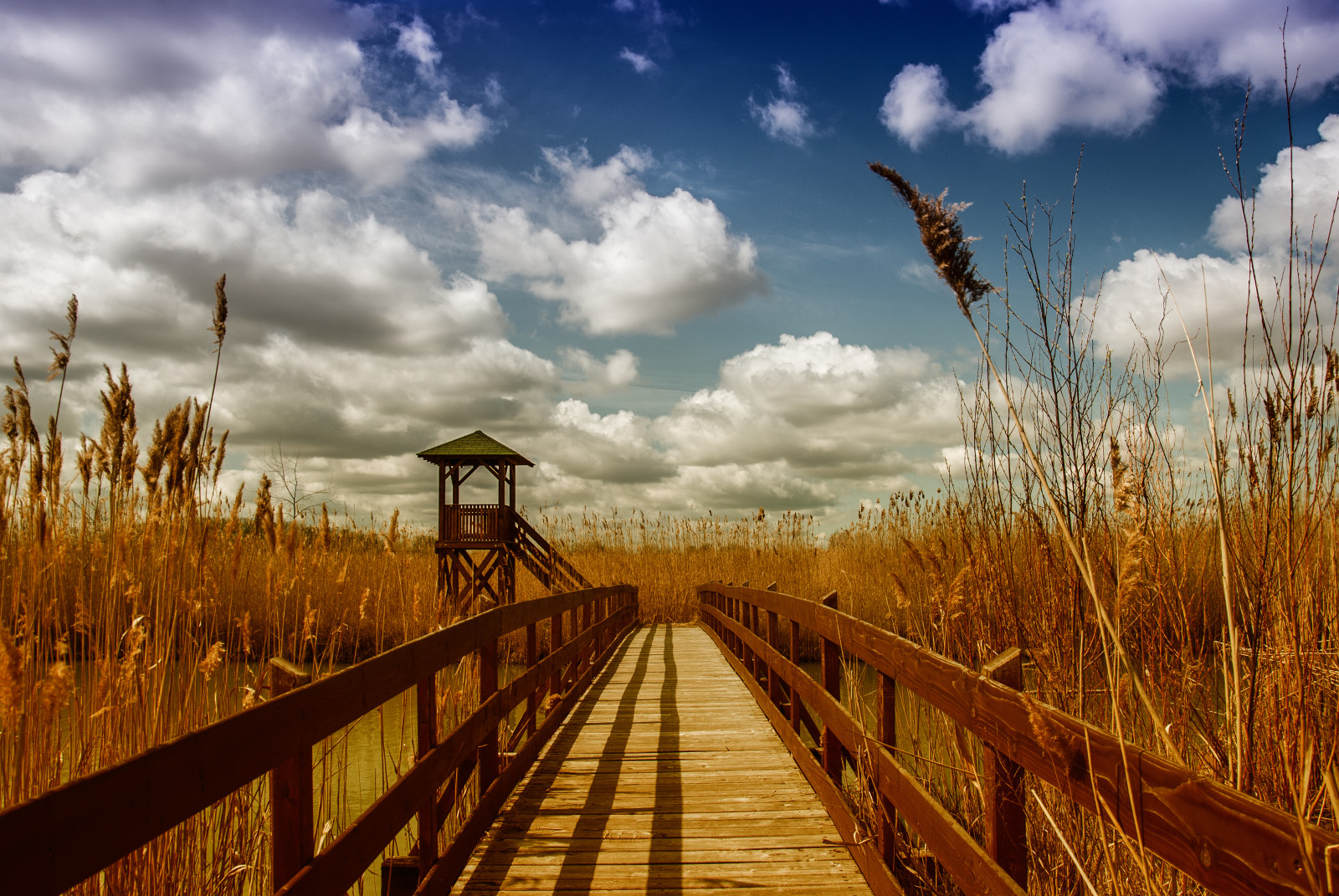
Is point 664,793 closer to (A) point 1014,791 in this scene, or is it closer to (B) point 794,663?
(B) point 794,663

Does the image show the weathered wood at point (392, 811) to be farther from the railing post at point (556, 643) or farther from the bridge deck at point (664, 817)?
the railing post at point (556, 643)

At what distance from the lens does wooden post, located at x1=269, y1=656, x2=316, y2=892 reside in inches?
73.3

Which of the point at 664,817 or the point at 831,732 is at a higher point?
the point at 831,732

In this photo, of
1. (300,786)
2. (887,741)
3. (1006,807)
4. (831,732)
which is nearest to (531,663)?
(831,732)

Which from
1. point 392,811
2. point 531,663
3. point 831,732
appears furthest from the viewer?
point 531,663

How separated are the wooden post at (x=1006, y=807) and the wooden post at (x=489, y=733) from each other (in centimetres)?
243

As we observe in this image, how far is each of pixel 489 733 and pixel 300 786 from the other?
1.93 m

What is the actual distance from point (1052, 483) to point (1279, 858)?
2.20 m

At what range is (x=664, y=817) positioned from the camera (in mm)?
3840

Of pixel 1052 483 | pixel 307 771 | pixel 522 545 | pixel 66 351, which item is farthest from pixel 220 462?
pixel 522 545

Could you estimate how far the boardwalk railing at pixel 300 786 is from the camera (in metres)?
1.14

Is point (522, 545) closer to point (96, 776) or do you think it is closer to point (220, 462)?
point (220, 462)

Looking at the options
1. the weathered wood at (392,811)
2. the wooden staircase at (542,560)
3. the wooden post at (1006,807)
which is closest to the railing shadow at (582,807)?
the weathered wood at (392,811)

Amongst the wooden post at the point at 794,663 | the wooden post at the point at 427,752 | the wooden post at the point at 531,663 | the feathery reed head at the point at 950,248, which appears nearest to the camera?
the feathery reed head at the point at 950,248
